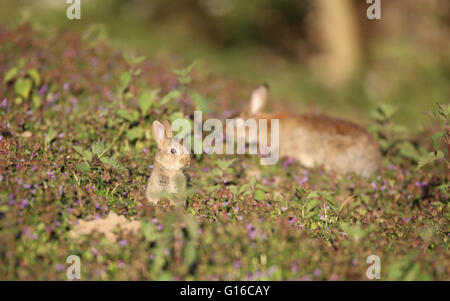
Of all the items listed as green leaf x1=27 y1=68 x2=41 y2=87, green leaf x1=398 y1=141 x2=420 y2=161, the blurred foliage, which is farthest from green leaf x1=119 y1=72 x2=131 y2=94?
green leaf x1=398 y1=141 x2=420 y2=161

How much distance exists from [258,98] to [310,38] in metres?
13.0

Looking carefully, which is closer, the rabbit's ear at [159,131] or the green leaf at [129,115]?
the rabbit's ear at [159,131]

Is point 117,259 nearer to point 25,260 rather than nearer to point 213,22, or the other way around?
point 25,260

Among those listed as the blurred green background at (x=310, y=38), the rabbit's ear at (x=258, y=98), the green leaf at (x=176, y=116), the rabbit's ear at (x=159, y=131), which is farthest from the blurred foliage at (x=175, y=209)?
the blurred green background at (x=310, y=38)

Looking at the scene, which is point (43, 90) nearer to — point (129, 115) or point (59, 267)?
point (129, 115)

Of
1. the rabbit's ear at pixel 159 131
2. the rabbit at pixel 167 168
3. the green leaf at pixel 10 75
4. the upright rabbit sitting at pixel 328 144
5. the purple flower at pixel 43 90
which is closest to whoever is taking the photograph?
the rabbit at pixel 167 168

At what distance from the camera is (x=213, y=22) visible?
71.6ft

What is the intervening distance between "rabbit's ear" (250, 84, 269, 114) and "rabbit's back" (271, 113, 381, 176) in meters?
0.58

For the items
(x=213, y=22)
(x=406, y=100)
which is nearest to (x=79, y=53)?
(x=406, y=100)

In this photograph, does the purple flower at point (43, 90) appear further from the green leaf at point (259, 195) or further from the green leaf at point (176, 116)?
the green leaf at point (259, 195)

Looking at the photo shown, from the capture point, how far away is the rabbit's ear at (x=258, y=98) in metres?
8.17

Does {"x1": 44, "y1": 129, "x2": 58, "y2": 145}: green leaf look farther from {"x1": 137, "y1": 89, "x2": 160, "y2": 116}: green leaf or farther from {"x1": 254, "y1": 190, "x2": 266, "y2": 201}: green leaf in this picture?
{"x1": 254, "y1": 190, "x2": 266, "y2": 201}: green leaf

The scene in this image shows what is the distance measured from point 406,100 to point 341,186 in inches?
412

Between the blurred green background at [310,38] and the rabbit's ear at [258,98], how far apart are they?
5431 mm
